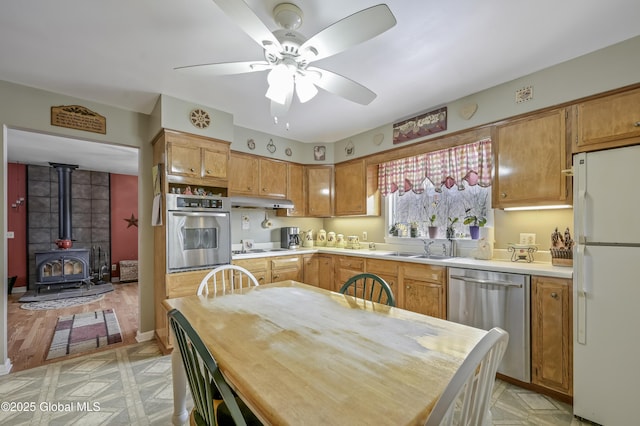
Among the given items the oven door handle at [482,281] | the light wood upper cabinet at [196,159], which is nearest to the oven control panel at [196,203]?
the light wood upper cabinet at [196,159]

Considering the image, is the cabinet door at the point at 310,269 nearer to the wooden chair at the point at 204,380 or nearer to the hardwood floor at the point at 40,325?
the hardwood floor at the point at 40,325

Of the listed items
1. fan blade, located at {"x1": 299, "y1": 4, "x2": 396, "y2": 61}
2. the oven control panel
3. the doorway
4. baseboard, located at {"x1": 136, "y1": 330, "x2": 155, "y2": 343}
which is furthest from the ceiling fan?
baseboard, located at {"x1": 136, "y1": 330, "x2": 155, "y2": 343}

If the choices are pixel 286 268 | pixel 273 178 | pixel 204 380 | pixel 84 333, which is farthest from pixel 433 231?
pixel 84 333

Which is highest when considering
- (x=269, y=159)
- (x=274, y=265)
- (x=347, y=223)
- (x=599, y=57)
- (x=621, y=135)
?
(x=599, y=57)

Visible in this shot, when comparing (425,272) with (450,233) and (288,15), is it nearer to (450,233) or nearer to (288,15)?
(450,233)

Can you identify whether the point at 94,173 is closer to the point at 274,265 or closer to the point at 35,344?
the point at 35,344

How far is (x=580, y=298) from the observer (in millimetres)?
1828

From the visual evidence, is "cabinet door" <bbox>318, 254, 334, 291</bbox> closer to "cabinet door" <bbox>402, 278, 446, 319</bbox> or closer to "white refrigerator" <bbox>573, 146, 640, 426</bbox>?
"cabinet door" <bbox>402, 278, 446, 319</bbox>

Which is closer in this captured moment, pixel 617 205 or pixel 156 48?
pixel 617 205

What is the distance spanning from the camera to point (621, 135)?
1863mm

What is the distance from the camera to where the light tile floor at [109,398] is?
6.15 feet

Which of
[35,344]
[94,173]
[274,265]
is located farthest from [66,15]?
[94,173]

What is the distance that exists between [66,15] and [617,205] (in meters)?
3.49

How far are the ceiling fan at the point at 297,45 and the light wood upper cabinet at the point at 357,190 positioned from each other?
2.11 metres
